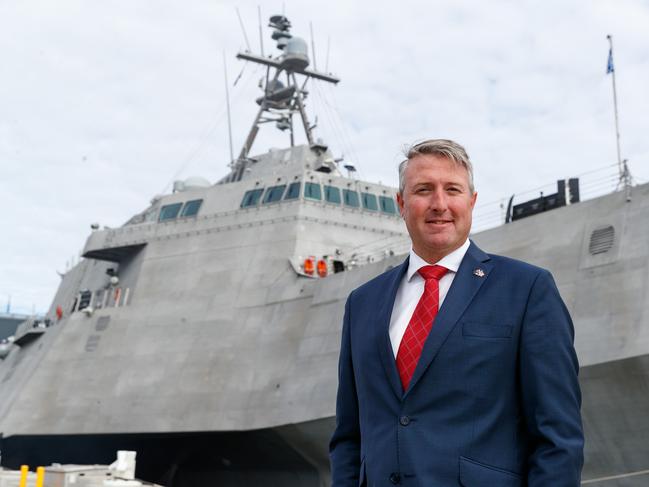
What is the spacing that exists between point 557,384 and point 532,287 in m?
0.42

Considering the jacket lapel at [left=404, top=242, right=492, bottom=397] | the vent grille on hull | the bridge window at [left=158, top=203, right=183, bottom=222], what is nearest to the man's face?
the jacket lapel at [left=404, top=242, right=492, bottom=397]

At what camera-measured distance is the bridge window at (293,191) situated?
21516 mm

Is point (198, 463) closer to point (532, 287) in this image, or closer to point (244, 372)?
point (244, 372)

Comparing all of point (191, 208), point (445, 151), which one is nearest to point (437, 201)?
point (445, 151)

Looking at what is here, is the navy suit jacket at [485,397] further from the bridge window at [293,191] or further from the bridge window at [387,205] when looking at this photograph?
the bridge window at [387,205]

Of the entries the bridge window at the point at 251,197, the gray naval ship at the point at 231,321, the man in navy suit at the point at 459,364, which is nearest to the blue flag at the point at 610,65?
the gray naval ship at the point at 231,321

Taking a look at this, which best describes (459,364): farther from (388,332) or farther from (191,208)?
(191,208)

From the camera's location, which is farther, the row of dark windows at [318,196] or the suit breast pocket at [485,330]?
the row of dark windows at [318,196]

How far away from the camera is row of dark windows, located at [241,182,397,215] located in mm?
21672

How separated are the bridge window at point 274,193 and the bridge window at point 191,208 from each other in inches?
92.2

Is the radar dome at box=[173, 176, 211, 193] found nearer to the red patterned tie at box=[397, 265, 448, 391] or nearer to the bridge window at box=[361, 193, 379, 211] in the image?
the bridge window at box=[361, 193, 379, 211]

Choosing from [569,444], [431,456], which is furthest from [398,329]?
[569,444]

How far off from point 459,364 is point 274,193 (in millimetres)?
19078

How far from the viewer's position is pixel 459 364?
3078 millimetres
